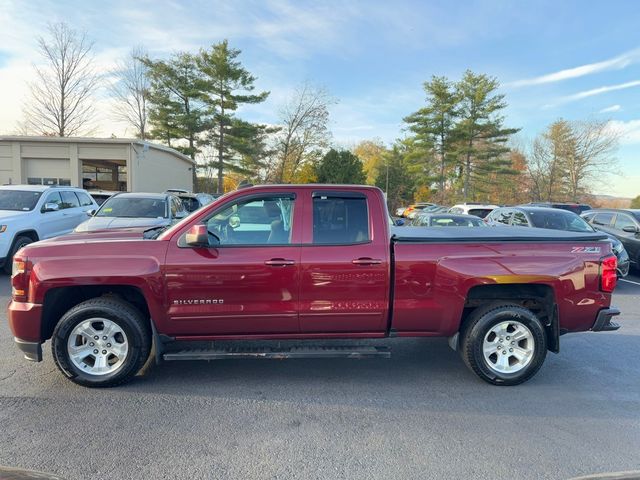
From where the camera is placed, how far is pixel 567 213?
10484 mm

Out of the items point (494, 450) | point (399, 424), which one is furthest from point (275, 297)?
point (494, 450)

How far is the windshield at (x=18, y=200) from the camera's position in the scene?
9.50m

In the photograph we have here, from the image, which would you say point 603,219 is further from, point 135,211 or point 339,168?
point 339,168

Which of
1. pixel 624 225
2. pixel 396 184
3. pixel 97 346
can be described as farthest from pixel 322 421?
pixel 396 184

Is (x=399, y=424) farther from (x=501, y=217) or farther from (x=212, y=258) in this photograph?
(x=501, y=217)

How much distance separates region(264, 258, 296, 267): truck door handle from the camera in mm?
3762

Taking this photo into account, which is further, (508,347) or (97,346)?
(508,347)

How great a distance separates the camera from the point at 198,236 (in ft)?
11.8

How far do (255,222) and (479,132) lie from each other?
137ft

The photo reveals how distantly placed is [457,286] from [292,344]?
1.68 metres

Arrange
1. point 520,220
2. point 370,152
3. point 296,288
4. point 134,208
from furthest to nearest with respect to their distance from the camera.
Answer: point 370,152, point 520,220, point 134,208, point 296,288

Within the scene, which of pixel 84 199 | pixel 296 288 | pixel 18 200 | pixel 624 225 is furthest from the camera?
pixel 84 199

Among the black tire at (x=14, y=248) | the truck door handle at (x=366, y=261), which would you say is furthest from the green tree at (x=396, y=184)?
the truck door handle at (x=366, y=261)

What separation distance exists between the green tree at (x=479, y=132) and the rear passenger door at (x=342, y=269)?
1595 inches
